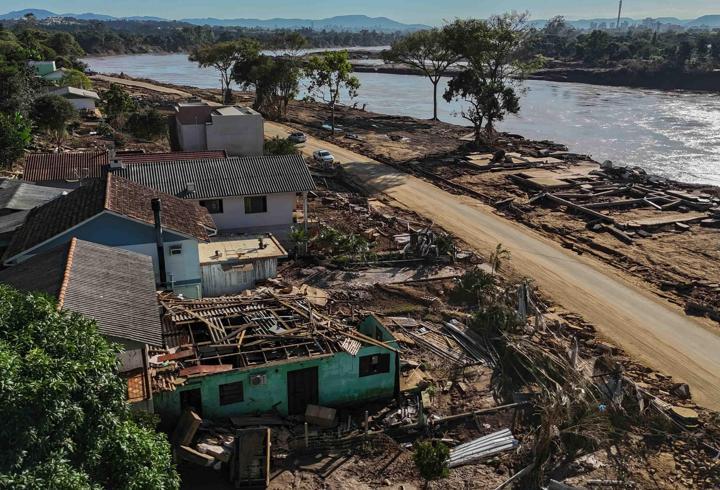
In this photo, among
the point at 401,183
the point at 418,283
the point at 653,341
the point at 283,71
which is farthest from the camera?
the point at 283,71

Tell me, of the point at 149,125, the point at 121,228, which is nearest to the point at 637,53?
the point at 149,125

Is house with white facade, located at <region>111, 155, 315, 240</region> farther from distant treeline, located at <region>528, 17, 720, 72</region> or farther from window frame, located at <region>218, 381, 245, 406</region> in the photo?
distant treeline, located at <region>528, 17, 720, 72</region>

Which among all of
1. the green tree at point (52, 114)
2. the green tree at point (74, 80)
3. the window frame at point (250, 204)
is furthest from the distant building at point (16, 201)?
the green tree at point (74, 80)

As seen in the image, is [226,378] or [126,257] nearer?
[226,378]

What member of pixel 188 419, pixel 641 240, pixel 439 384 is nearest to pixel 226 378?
pixel 188 419

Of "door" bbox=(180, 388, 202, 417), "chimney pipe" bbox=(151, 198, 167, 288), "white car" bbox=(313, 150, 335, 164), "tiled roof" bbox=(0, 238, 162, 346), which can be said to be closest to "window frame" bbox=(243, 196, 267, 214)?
"chimney pipe" bbox=(151, 198, 167, 288)

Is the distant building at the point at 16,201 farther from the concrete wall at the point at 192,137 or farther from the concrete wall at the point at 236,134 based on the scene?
the concrete wall at the point at 236,134

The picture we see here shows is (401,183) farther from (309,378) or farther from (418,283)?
(309,378)
